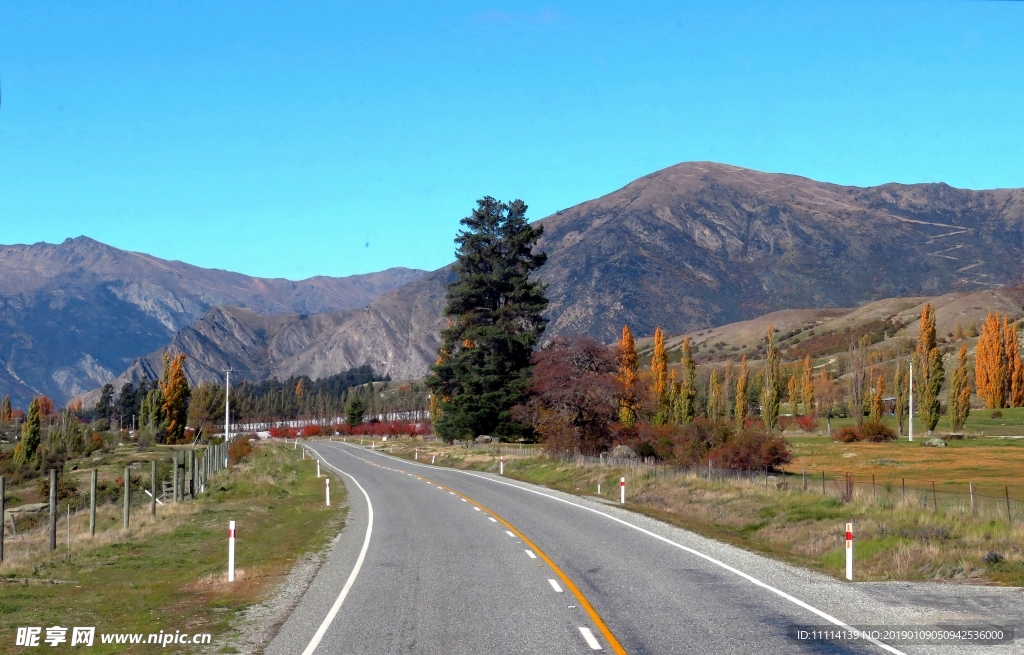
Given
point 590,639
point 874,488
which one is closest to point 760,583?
point 590,639

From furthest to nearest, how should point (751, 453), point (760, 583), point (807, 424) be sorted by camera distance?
point (807, 424) < point (751, 453) < point (760, 583)

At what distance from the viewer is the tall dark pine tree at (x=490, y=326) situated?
74.1 metres

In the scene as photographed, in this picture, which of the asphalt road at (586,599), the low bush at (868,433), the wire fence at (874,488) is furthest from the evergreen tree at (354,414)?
the asphalt road at (586,599)

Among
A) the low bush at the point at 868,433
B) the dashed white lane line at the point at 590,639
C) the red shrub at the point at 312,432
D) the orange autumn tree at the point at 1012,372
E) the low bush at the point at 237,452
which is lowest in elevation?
the red shrub at the point at 312,432

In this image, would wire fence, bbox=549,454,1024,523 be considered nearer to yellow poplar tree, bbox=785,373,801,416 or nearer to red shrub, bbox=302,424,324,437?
red shrub, bbox=302,424,324,437

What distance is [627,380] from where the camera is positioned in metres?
72.1

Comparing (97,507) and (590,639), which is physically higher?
(590,639)

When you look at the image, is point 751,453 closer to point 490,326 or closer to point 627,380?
point 627,380

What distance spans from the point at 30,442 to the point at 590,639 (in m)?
83.7

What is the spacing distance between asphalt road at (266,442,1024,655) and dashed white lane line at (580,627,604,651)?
25mm

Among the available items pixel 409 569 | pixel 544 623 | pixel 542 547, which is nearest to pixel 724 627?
pixel 544 623

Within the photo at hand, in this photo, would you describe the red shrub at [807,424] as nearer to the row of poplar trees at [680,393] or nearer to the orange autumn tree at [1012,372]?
the row of poplar trees at [680,393]

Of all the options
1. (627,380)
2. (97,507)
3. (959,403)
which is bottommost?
(97,507)

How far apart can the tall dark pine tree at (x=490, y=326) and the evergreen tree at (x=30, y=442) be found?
114ft
